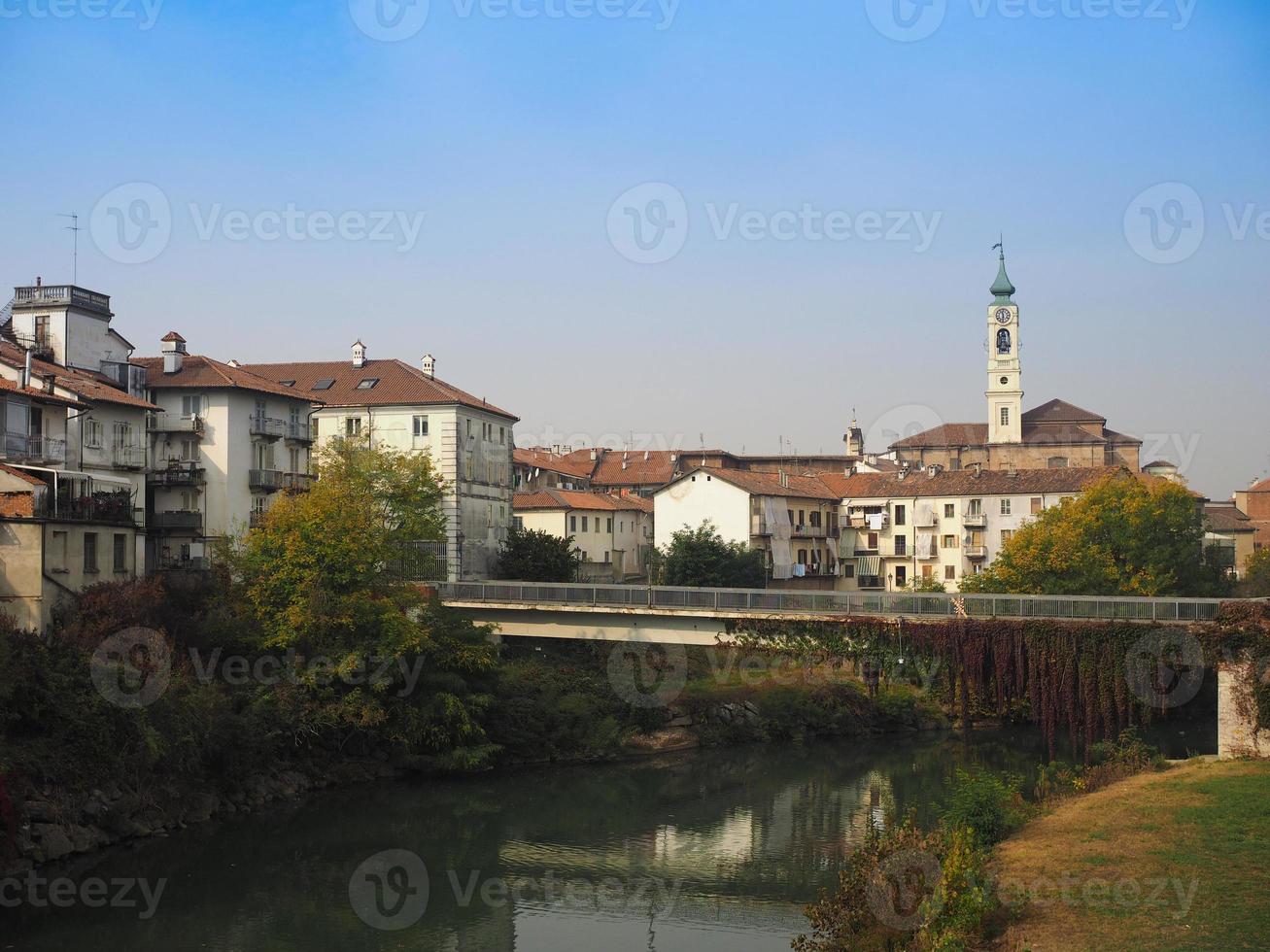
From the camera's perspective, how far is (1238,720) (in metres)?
37.1

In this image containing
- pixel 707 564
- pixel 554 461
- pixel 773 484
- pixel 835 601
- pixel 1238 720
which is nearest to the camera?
pixel 1238 720

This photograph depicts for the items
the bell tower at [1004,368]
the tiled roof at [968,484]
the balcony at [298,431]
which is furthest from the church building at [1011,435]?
the balcony at [298,431]

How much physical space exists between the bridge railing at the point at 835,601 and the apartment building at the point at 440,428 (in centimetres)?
1268

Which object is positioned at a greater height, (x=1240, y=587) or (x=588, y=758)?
(x=1240, y=587)

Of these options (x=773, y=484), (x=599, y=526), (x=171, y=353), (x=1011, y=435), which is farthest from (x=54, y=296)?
(x=1011, y=435)

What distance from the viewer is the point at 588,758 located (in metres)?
49.2

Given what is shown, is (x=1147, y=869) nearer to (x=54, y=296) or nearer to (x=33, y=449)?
(x=33, y=449)

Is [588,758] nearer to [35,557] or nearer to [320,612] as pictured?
[320,612]

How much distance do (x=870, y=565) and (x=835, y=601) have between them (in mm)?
44142

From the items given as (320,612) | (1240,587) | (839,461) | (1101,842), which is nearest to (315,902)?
(320,612)

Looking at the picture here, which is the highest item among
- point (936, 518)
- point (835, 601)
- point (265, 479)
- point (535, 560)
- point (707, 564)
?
point (265, 479)

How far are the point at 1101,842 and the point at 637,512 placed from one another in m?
60.0

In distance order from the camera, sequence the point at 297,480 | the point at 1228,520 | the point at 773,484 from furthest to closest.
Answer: the point at 1228,520 < the point at 773,484 < the point at 297,480

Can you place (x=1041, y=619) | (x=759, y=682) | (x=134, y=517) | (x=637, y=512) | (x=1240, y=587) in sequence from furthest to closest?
1. (x=637, y=512)
2. (x=1240, y=587)
3. (x=759, y=682)
4. (x=134, y=517)
5. (x=1041, y=619)
